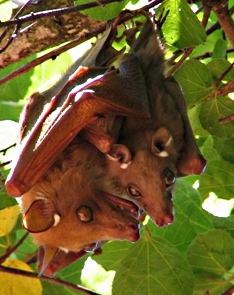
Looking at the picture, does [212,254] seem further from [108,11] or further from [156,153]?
[108,11]

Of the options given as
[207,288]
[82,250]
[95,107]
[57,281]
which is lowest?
[207,288]

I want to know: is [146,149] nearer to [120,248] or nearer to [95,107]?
[95,107]

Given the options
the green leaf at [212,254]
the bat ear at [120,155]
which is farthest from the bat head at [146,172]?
the green leaf at [212,254]

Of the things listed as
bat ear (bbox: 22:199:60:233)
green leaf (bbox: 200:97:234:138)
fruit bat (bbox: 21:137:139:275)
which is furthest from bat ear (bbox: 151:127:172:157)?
green leaf (bbox: 200:97:234:138)

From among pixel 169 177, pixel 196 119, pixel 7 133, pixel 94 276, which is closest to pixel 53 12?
pixel 7 133

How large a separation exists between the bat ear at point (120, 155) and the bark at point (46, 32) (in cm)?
80

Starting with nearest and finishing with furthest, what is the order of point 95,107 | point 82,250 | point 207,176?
point 95,107 < point 82,250 < point 207,176

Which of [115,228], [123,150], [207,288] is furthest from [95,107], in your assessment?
[207,288]

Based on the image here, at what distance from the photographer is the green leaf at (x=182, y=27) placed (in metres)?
2.33

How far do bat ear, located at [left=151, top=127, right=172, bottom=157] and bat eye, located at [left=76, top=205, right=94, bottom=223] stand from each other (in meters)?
0.20

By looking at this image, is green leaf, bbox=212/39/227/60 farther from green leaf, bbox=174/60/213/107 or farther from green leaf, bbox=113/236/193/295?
green leaf, bbox=113/236/193/295

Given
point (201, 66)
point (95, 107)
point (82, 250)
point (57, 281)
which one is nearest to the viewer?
point (95, 107)

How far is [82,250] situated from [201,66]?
748mm

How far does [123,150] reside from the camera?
202 centimetres
